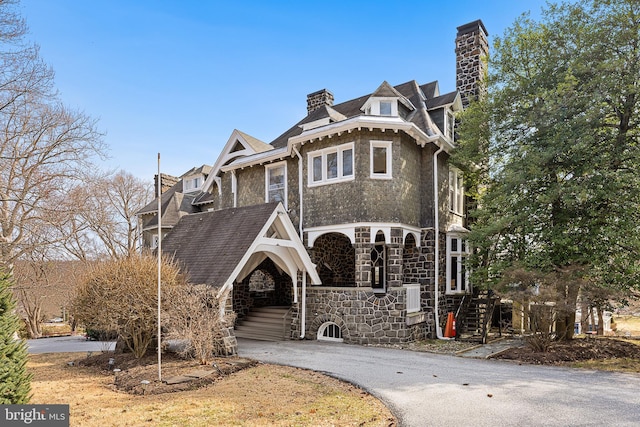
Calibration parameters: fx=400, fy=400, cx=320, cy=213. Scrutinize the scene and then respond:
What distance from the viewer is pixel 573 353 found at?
10445mm

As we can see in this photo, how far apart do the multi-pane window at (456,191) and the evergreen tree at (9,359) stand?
Result: 579 inches

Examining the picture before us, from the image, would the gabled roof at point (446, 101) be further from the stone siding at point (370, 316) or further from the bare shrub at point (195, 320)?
the bare shrub at point (195, 320)

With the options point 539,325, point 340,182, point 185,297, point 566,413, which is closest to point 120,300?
point 185,297

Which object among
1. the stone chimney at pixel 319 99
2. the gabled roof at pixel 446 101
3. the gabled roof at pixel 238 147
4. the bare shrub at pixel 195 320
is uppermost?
the stone chimney at pixel 319 99

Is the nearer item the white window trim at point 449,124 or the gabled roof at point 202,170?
the white window trim at point 449,124

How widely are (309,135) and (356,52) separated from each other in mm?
3470

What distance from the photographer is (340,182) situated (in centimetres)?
1412

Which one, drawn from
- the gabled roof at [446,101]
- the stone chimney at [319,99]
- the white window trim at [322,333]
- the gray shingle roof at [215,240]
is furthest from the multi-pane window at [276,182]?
the gabled roof at [446,101]

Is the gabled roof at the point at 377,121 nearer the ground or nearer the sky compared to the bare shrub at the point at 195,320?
nearer the sky

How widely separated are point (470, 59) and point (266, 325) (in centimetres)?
1403

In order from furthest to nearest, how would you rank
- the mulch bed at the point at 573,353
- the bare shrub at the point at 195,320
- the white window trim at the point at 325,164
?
the white window trim at the point at 325,164 < the mulch bed at the point at 573,353 < the bare shrub at the point at 195,320

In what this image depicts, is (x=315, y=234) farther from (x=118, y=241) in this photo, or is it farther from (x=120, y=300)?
(x=118, y=241)

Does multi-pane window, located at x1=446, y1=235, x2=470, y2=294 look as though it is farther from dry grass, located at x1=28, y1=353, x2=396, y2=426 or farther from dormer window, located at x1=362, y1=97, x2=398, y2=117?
dry grass, located at x1=28, y1=353, x2=396, y2=426

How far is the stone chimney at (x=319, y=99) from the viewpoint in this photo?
839 inches
